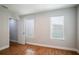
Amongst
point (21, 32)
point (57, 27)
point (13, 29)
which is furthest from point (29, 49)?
point (57, 27)

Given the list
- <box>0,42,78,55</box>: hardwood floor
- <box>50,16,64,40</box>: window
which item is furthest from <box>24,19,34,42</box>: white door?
<box>50,16,64,40</box>: window

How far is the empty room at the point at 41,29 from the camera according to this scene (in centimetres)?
160

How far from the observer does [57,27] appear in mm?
1627

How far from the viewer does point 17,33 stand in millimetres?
1832

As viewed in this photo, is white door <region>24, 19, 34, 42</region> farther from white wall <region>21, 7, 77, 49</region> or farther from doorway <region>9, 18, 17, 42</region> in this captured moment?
doorway <region>9, 18, 17, 42</region>

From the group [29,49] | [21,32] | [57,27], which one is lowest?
[29,49]

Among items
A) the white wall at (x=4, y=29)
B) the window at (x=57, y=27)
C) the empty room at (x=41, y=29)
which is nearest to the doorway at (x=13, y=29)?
the empty room at (x=41, y=29)

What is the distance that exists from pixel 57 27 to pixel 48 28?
0.70ft

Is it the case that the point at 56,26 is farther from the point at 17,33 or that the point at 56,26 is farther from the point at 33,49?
the point at 17,33

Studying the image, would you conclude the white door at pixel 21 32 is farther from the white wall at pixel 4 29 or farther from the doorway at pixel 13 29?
the white wall at pixel 4 29

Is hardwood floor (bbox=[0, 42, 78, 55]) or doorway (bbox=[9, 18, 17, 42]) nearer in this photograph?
hardwood floor (bbox=[0, 42, 78, 55])

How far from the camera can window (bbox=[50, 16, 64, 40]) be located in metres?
1.62

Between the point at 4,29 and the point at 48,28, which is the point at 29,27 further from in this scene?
the point at 4,29
